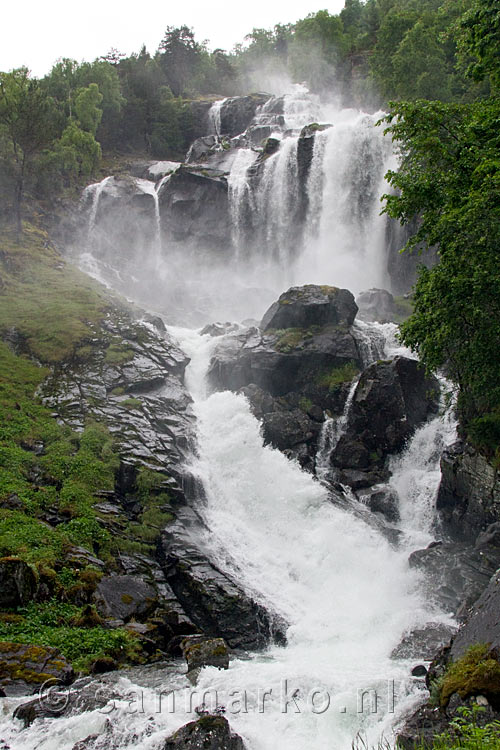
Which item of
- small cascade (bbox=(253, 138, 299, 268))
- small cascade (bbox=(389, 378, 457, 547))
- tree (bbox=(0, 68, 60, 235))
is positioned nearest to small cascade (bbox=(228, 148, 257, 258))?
small cascade (bbox=(253, 138, 299, 268))

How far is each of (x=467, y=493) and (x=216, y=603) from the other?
8.95m

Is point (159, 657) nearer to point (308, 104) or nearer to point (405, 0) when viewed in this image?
point (308, 104)

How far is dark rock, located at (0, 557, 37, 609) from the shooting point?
9641mm

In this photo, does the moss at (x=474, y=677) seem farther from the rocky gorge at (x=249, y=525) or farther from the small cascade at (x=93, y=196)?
the small cascade at (x=93, y=196)

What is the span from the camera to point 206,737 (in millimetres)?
6316

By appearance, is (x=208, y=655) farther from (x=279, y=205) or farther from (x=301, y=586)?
(x=279, y=205)

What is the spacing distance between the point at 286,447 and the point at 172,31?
72231 mm

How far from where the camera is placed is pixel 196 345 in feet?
91.0

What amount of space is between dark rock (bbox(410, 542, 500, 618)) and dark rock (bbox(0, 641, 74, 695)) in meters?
8.97

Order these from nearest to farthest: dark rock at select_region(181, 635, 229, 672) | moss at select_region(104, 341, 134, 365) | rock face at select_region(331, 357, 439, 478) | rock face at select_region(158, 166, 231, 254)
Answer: dark rock at select_region(181, 635, 229, 672) < rock face at select_region(331, 357, 439, 478) < moss at select_region(104, 341, 134, 365) < rock face at select_region(158, 166, 231, 254)

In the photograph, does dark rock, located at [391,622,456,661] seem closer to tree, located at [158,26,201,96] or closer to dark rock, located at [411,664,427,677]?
dark rock, located at [411,664,427,677]

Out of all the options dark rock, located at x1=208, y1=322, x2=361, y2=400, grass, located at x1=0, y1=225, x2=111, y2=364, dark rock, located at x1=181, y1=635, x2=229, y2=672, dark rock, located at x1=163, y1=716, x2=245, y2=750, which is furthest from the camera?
dark rock, located at x1=208, y1=322, x2=361, y2=400

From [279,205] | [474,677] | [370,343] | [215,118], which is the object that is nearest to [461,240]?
[474,677]

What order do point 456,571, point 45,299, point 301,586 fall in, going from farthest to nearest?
1. point 45,299
2. point 301,586
3. point 456,571
